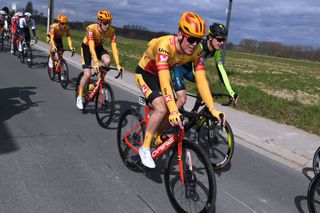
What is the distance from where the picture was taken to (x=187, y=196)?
3.93 meters

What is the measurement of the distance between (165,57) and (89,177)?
1.91 metres

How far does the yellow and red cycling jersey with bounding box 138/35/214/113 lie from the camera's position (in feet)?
13.1

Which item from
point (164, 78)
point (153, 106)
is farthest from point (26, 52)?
point (164, 78)

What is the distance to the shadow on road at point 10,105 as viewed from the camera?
5.66 meters

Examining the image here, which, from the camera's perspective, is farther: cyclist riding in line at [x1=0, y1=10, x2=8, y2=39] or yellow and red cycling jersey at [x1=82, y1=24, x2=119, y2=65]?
cyclist riding in line at [x1=0, y1=10, x2=8, y2=39]

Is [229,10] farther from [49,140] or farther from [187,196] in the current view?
[187,196]

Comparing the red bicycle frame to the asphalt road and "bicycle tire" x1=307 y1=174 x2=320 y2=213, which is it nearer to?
the asphalt road

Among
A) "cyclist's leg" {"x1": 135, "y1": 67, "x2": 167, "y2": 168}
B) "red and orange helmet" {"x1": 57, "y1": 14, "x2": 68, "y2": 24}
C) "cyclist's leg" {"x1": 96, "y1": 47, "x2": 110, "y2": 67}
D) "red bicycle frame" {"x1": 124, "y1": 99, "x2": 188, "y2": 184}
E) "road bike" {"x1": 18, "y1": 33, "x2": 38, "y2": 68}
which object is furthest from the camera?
"road bike" {"x1": 18, "y1": 33, "x2": 38, "y2": 68}

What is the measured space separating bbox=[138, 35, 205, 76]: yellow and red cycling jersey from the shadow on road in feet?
8.34

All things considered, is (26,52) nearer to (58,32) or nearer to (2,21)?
(58,32)

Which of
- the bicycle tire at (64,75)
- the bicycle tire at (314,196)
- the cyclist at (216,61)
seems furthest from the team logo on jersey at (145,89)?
the bicycle tire at (64,75)

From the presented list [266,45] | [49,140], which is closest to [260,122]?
[49,140]

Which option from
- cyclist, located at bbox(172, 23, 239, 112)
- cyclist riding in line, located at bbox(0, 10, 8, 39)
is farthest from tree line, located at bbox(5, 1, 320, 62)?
cyclist, located at bbox(172, 23, 239, 112)

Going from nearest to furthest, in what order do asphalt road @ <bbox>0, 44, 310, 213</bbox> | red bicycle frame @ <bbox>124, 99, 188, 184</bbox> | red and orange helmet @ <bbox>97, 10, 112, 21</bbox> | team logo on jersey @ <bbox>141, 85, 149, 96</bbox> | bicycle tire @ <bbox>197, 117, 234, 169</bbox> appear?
1. red bicycle frame @ <bbox>124, 99, 188, 184</bbox>
2. asphalt road @ <bbox>0, 44, 310, 213</bbox>
3. team logo on jersey @ <bbox>141, 85, 149, 96</bbox>
4. bicycle tire @ <bbox>197, 117, 234, 169</bbox>
5. red and orange helmet @ <bbox>97, 10, 112, 21</bbox>
